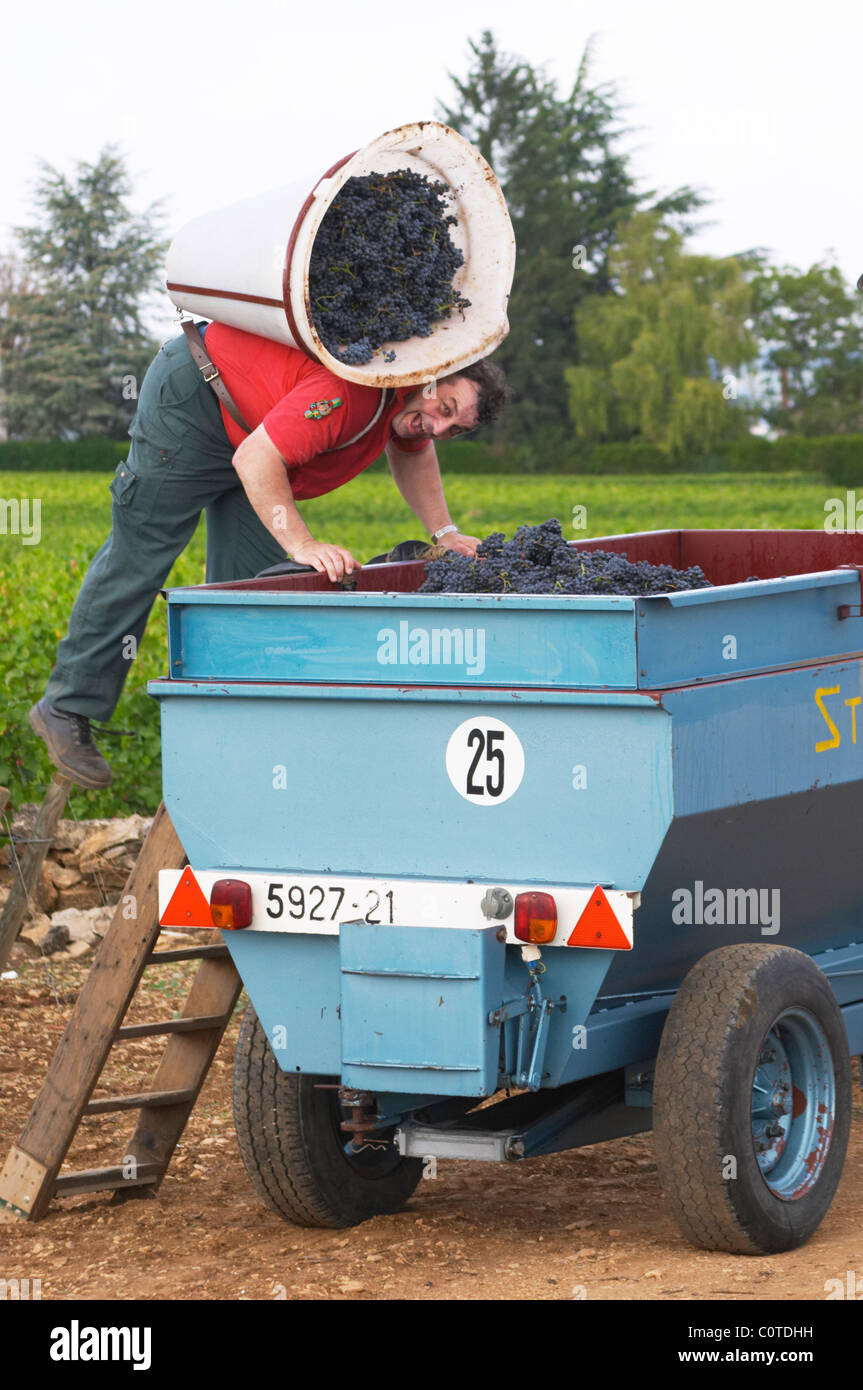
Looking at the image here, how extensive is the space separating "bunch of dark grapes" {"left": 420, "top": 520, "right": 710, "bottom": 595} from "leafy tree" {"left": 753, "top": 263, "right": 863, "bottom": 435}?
85.1 metres

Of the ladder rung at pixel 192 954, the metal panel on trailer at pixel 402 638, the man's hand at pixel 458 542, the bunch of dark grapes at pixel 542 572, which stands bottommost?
the ladder rung at pixel 192 954

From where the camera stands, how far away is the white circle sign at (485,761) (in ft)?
14.4

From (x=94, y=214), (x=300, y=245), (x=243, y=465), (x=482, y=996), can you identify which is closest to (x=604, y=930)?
(x=482, y=996)

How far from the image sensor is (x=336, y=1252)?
4969 mm

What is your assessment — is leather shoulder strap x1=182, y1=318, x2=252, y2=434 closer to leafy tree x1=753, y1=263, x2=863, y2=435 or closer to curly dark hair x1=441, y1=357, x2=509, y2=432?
curly dark hair x1=441, y1=357, x2=509, y2=432

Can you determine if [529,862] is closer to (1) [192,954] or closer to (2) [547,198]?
(1) [192,954]

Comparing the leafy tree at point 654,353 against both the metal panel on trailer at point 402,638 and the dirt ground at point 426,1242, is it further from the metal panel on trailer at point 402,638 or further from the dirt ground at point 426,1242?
the metal panel on trailer at point 402,638

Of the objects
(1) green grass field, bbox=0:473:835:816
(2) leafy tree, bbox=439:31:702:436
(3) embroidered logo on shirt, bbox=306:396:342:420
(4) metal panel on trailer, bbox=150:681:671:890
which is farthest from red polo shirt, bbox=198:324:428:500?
(2) leafy tree, bbox=439:31:702:436

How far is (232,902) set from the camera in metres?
4.73

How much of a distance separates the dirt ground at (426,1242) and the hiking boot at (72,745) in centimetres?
129

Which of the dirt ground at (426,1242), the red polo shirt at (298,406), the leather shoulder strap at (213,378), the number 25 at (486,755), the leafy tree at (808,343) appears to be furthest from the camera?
the leafy tree at (808,343)

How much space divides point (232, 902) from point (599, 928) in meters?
0.97

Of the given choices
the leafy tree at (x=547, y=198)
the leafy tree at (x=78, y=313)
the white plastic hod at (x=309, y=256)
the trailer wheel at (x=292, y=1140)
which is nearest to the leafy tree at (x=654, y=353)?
the leafy tree at (x=547, y=198)

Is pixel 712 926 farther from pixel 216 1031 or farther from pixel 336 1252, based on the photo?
pixel 216 1031
